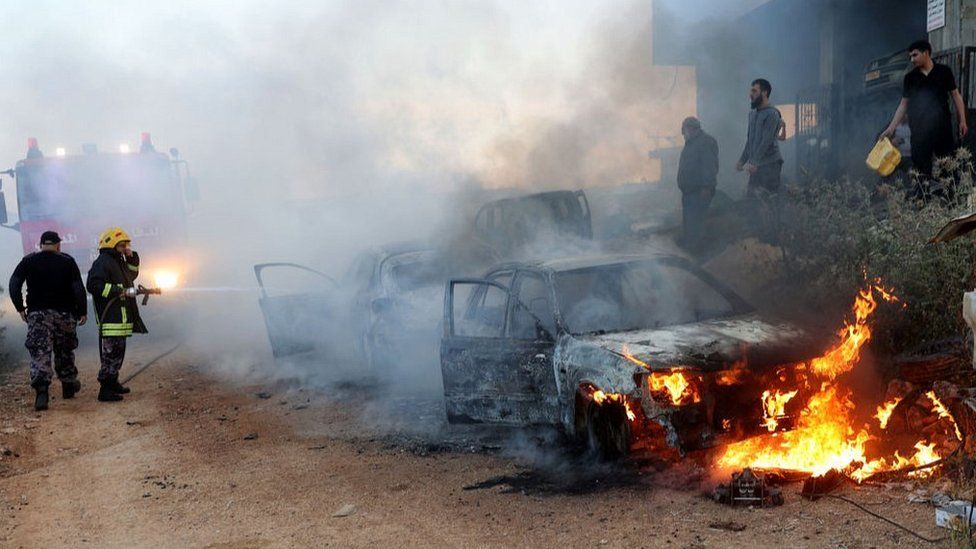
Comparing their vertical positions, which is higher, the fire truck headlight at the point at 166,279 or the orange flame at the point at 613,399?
the fire truck headlight at the point at 166,279

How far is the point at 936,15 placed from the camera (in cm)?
1048

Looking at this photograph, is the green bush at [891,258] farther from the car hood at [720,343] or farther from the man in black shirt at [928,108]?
the car hood at [720,343]

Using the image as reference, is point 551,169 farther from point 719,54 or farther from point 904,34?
point 904,34

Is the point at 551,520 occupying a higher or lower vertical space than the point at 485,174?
lower

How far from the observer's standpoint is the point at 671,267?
6824mm

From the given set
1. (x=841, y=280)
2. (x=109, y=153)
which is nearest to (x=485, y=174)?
(x=109, y=153)

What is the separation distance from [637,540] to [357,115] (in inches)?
678

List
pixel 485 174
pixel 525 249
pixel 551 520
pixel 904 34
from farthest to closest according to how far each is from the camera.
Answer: pixel 485 174 → pixel 904 34 → pixel 525 249 → pixel 551 520

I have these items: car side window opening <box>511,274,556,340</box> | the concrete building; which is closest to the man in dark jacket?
the concrete building

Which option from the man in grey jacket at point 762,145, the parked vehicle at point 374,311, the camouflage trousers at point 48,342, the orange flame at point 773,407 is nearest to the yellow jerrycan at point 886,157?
the man in grey jacket at point 762,145

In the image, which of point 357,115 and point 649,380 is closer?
point 649,380

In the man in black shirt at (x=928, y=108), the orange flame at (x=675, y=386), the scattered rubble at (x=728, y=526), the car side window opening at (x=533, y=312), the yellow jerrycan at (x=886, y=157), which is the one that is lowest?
the scattered rubble at (x=728, y=526)

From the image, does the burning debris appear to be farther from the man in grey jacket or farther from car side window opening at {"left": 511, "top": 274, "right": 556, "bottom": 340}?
the man in grey jacket

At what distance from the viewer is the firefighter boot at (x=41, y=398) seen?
352 inches
